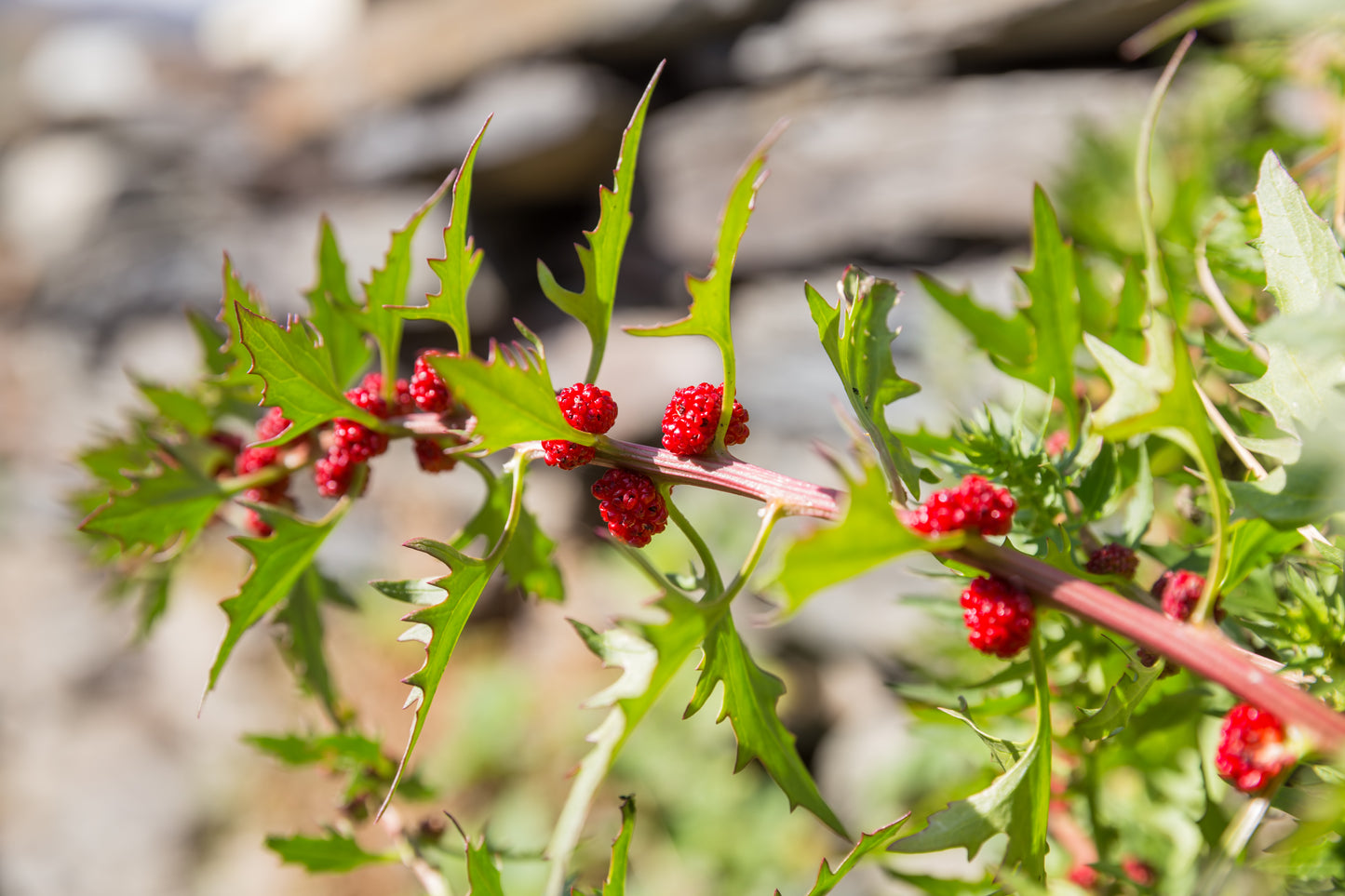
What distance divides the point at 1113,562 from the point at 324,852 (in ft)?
1.68

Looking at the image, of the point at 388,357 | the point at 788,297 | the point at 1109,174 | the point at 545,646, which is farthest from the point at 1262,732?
the point at 545,646

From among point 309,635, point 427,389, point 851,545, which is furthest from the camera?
point 309,635

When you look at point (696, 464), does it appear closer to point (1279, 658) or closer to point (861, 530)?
point (861, 530)

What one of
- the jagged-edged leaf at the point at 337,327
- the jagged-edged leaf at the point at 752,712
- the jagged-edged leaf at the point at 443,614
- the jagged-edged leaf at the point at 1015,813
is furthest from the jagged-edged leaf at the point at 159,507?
the jagged-edged leaf at the point at 1015,813

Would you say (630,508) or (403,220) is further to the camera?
(403,220)

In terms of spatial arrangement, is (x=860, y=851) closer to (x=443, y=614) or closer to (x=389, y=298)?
(x=443, y=614)

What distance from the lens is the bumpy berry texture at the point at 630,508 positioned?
1.25 ft

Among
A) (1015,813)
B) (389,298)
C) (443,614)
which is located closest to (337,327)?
(389,298)

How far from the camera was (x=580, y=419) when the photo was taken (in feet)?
1.29

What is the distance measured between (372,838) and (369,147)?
274 centimetres

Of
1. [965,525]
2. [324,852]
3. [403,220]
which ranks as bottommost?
[403,220]

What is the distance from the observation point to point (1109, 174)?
1.12 meters

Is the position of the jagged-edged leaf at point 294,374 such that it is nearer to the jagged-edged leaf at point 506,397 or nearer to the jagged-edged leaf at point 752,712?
the jagged-edged leaf at point 506,397

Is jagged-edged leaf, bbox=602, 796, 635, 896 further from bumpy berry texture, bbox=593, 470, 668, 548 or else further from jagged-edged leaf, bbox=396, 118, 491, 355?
jagged-edged leaf, bbox=396, 118, 491, 355
